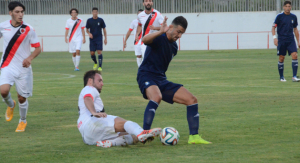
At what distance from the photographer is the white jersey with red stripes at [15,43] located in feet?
26.5

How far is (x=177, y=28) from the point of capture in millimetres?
6551

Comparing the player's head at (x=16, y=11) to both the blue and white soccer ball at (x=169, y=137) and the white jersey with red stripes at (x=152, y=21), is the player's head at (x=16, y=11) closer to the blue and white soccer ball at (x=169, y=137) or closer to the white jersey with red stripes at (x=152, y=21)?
the blue and white soccer ball at (x=169, y=137)

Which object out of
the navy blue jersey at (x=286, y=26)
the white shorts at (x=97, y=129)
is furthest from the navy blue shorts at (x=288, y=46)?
the white shorts at (x=97, y=129)

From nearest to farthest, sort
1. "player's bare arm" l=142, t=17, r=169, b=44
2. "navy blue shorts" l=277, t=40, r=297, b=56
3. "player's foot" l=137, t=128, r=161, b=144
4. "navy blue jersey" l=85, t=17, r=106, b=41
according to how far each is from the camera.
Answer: "player's foot" l=137, t=128, r=161, b=144, "player's bare arm" l=142, t=17, r=169, b=44, "navy blue shorts" l=277, t=40, r=297, b=56, "navy blue jersey" l=85, t=17, r=106, b=41

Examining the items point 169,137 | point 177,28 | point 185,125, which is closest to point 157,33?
point 177,28

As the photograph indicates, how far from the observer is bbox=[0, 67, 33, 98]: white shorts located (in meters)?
7.99

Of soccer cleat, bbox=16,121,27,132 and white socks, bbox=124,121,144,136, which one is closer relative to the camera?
white socks, bbox=124,121,144,136

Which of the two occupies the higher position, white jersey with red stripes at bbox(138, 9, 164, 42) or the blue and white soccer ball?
white jersey with red stripes at bbox(138, 9, 164, 42)

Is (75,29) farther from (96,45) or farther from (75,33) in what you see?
(96,45)

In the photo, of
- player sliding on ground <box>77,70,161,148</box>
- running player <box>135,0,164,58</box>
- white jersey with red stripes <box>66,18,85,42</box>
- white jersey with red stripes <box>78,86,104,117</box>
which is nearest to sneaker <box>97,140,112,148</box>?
player sliding on ground <box>77,70,161,148</box>

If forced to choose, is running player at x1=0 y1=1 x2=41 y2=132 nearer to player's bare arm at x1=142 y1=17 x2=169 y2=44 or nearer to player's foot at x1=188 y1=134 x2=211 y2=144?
player's bare arm at x1=142 y1=17 x2=169 y2=44

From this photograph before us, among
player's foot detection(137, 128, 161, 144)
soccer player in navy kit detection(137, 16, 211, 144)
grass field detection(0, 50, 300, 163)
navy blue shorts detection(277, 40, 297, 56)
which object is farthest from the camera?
navy blue shorts detection(277, 40, 297, 56)

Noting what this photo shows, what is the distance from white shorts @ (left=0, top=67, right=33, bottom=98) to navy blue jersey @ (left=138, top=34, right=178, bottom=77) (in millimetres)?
2176

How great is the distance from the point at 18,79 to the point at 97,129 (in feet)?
7.58
